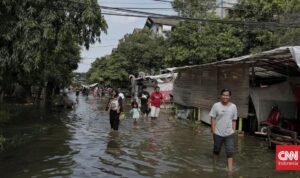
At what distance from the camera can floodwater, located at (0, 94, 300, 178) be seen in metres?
10.5

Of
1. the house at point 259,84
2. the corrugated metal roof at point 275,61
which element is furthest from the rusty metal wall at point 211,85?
the corrugated metal roof at point 275,61

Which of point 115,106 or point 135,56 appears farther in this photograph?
point 135,56

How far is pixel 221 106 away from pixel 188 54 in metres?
26.5

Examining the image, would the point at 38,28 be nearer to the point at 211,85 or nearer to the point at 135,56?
the point at 211,85

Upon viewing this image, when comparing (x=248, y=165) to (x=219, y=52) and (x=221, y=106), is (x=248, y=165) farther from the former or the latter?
(x=219, y=52)

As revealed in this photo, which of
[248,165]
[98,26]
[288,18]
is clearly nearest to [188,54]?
[288,18]

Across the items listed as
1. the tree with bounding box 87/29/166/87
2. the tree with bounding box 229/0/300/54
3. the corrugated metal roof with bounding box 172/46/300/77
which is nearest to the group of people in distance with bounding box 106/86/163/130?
the corrugated metal roof with bounding box 172/46/300/77

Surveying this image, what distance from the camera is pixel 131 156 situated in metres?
12.9

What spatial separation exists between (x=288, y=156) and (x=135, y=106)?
14.3m

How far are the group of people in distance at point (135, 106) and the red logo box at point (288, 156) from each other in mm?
10274

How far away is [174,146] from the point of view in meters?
15.1

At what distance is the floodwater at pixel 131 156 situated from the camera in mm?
10514

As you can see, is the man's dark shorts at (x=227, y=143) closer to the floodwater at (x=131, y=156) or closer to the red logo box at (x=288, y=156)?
the floodwater at (x=131, y=156)

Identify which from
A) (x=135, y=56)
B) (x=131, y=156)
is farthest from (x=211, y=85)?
(x=135, y=56)
